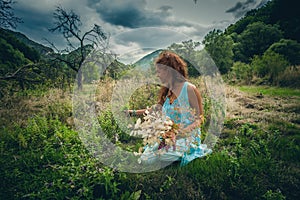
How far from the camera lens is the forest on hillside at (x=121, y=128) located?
7.07 ft

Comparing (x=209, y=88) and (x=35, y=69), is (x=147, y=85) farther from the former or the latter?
(x=35, y=69)

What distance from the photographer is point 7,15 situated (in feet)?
15.5

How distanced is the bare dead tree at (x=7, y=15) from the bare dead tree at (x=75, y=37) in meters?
0.78

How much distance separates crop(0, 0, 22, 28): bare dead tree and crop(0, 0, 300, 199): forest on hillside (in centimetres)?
3

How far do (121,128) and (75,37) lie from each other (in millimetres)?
6246

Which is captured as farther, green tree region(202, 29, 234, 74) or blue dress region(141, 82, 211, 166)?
green tree region(202, 29, 234, 74)

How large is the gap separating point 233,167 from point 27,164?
268cm

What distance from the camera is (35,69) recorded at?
258 inches

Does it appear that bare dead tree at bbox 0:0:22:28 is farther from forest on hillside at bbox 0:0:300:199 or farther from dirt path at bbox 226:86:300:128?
dirt path at bbox 226:86:300:128

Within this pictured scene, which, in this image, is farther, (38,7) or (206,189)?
(38,7)

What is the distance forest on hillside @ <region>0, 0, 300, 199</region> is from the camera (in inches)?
84.9

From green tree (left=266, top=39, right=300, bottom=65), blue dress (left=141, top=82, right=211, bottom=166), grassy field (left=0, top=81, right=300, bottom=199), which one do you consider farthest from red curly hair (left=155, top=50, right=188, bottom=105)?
green tree (left=266, top=39, right=300, bottom=65)

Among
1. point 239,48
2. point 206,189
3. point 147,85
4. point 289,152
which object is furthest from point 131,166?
point 239,48

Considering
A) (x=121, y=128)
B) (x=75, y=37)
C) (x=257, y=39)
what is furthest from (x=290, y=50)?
(x=75, y=37)
